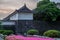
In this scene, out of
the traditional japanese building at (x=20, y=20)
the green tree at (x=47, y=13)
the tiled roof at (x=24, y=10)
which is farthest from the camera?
the tiled roof at (x=24, y=10)

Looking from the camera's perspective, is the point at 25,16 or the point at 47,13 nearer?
the point at 47,13

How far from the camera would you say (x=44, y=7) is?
3484 cm

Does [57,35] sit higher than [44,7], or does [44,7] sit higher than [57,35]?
[44,7]

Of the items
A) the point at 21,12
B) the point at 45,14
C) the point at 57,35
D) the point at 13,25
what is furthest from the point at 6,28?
the point at 57,35

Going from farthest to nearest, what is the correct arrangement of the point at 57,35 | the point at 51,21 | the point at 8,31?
the point at 51,21 → the point at 8,31 → the point at 57,35

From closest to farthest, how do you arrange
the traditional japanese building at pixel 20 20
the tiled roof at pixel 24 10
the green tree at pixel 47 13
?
the traditional japanese building at pixel 20 20 < the green tree at pixel 47 13 < the tiled roof at pixel 24 10

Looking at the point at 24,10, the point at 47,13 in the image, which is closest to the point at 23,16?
the point at 24,10

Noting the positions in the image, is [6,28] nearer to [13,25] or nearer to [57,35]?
[13,25]

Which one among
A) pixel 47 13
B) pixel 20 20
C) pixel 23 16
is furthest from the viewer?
pixel 23 16

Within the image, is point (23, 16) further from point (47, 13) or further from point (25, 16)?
point (47, 13)

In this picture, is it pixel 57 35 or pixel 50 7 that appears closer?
pixel 57 35

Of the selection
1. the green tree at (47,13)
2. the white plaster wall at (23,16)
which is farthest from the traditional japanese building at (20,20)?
the green tree at (47,13)

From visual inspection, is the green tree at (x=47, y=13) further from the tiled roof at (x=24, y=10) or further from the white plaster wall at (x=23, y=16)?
the tiled roof at (x=24, y=10)

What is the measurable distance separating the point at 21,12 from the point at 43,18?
321 centimetres
